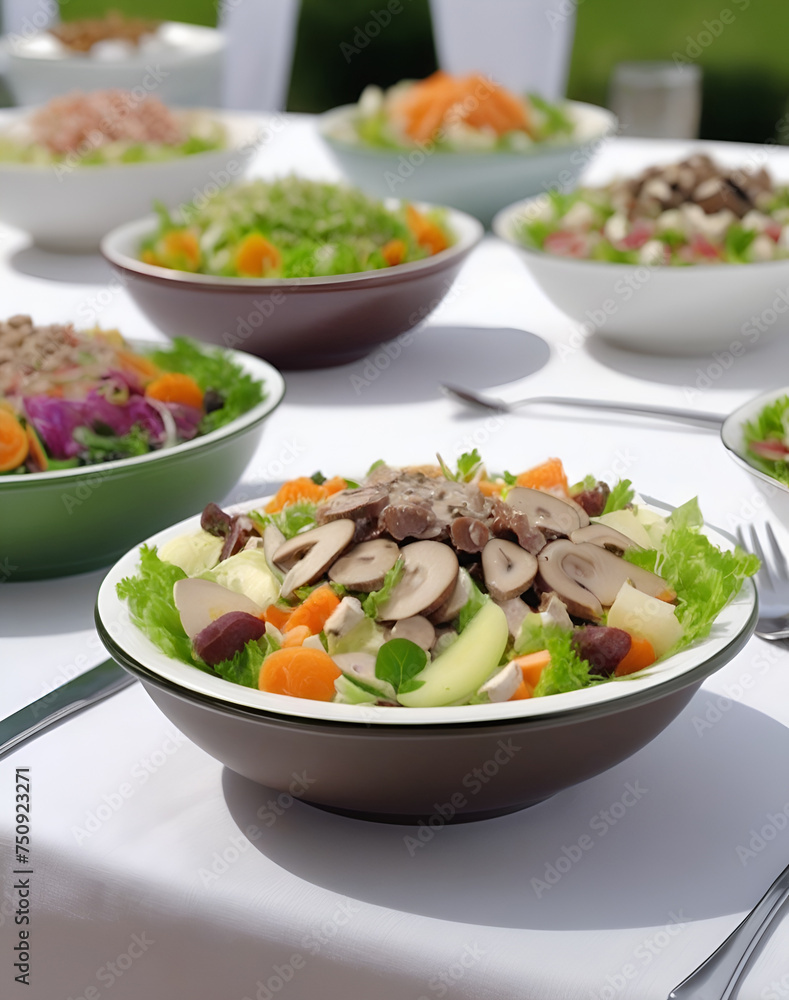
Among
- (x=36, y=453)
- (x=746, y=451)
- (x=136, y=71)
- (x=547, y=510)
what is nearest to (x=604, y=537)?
(x=547, y=510)

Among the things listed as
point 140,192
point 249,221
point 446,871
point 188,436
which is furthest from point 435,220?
point 446,871

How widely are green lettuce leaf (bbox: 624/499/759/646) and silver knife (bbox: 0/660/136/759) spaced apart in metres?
0.47

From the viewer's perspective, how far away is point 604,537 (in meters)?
0.95

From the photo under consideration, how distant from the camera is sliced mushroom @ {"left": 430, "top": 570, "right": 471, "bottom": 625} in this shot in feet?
2.84

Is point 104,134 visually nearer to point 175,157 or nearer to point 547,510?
point 175,157

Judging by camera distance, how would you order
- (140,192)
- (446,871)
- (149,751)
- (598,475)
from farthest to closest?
1. (140,192)
2. (598,475)
3. (149,751)
4. (446,871)

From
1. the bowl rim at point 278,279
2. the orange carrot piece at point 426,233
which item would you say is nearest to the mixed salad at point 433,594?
the bowl rim at point 278,279

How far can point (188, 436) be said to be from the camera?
1.35m

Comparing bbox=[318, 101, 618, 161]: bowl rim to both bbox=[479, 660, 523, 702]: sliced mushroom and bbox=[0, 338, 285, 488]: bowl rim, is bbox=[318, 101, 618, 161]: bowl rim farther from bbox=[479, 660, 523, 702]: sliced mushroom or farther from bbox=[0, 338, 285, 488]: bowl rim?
bbox=[479, 660, 523, 702]: sliced mushroom

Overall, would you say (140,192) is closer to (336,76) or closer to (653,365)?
(653,365)

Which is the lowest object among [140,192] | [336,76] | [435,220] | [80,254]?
[336,76]

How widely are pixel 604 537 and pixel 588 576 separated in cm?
6

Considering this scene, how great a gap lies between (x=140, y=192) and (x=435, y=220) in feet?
2.35

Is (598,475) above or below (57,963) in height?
above
